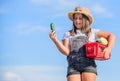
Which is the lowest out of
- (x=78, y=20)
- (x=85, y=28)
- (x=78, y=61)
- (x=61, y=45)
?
(x=78, y=61)

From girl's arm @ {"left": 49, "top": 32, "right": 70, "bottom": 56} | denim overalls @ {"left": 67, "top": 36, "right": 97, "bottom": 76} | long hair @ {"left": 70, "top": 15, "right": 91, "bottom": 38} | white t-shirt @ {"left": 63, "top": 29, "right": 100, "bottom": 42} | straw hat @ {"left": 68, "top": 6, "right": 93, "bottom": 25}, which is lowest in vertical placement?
denim overalls @ {"left": 67, "top": 36, "right": 97, "bottom": 76}

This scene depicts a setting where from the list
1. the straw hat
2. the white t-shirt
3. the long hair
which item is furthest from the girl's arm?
the straw hat

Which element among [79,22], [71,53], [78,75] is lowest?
[78,75]

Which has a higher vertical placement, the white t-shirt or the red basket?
the white t-shirt

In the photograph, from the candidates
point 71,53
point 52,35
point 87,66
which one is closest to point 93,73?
point 87,66

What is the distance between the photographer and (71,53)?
6953 millimetres

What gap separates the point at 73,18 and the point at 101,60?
3.91 feet

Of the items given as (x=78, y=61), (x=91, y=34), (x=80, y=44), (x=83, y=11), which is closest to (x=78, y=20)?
(x=83, y=11)

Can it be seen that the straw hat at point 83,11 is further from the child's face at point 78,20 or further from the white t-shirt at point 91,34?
the white t-shirt at point 91,34

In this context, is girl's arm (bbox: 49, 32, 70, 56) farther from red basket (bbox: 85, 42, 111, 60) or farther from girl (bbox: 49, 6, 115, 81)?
red basket (bbox: 85, 42, 111, 60)

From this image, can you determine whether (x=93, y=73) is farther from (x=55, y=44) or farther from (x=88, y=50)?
(x=55, y=44)

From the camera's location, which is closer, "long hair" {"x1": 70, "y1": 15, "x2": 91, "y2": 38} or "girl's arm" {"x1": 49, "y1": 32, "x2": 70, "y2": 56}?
"girl's arm" {"x1": 49, "y1": 32, "x2": 70, "y2": 56}

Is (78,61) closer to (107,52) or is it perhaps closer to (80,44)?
(80,44)

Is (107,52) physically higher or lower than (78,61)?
higher
